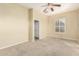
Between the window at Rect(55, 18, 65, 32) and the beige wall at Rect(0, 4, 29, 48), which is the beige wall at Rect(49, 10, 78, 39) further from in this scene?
the beige wall at Rect(0, 4, 29, 48)

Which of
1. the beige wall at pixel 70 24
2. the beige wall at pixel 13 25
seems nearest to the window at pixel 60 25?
the beige wall at pixel 70 24

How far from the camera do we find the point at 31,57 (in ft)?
4.68

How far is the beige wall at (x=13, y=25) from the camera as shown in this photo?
1.97m

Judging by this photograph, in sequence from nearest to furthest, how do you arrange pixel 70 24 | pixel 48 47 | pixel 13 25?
pixel 70 24 → pixel 48 47 → pixel 13 25

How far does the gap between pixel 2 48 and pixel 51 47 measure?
1043mm

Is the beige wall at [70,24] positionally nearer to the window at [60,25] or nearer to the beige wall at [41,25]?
the window at [60,25]

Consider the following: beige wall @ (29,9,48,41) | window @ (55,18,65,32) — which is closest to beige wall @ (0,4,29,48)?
beige wall @ (29,9,48,41)

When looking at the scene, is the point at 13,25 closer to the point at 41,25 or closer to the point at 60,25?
the point at 41,25

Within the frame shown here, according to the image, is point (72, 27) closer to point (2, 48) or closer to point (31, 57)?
point (31, 57)

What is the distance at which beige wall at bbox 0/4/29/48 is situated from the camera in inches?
77.6

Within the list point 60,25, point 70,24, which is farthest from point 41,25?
point 70,24

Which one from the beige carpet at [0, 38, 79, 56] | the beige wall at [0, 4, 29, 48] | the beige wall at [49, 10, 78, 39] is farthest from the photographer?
the beige wall at [0, 4, 29, 48]

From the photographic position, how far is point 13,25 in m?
2.10

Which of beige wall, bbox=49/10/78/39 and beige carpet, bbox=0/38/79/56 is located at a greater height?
beige wall, bbox=49/10/78/39
